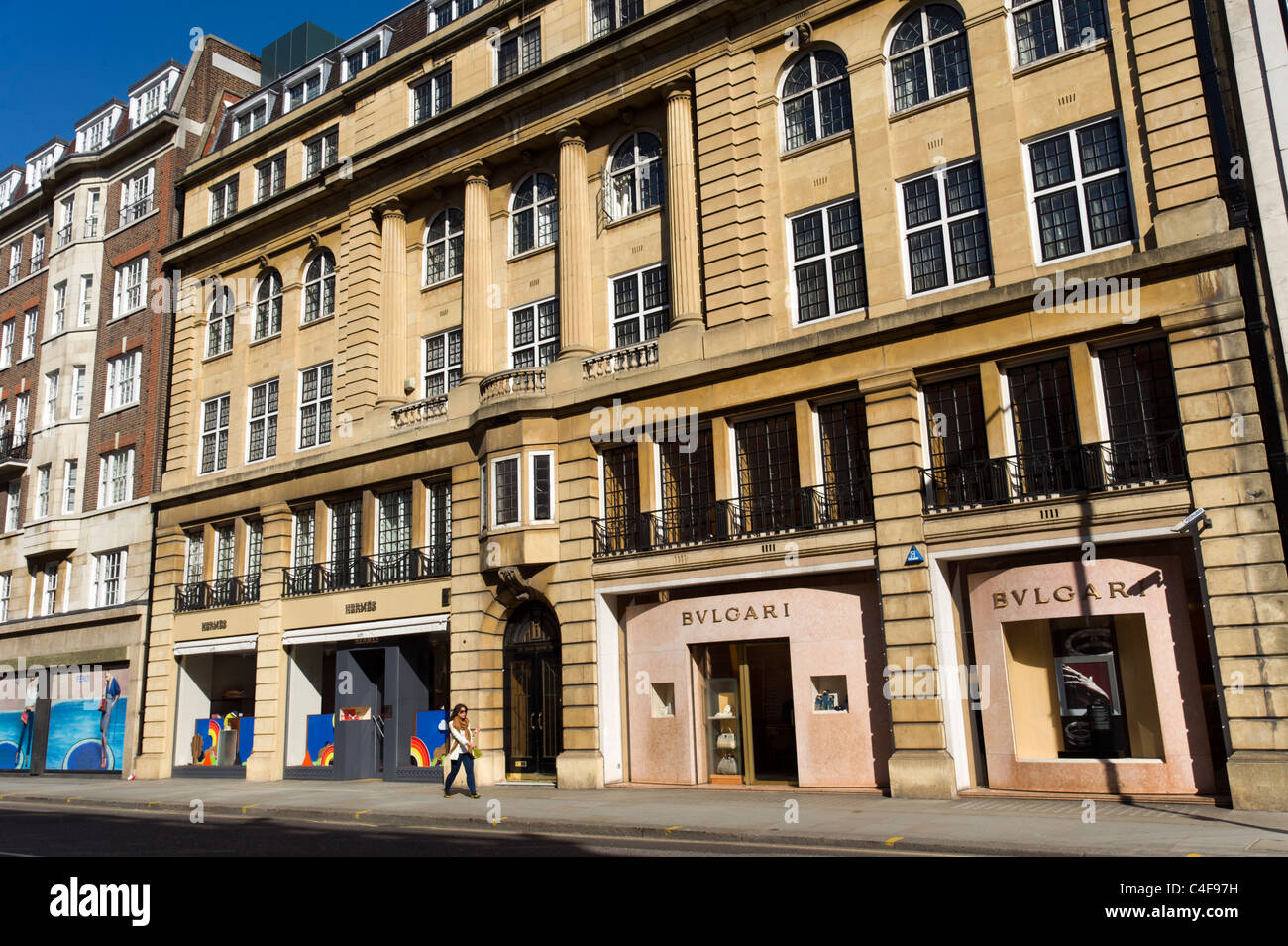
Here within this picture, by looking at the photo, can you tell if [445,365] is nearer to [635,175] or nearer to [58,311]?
[635,175]

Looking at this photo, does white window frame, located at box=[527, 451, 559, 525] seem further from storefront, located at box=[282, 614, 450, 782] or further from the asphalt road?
the asphalt road

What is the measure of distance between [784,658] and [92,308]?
3520 cm

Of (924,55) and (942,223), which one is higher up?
(924,55)

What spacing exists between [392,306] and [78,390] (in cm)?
1945

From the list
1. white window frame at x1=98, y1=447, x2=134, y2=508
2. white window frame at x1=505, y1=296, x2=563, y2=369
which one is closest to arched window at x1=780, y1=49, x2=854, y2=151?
white window frame at x1=505, y1=296, x2=563, y2=369

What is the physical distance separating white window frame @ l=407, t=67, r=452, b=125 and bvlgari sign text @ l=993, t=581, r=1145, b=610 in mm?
21790

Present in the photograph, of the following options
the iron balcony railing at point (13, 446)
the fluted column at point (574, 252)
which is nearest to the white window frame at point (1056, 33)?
the fluted column at point (574, 252)

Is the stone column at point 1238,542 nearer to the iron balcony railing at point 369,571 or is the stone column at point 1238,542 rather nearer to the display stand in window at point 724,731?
the display stand in window at point 724,731

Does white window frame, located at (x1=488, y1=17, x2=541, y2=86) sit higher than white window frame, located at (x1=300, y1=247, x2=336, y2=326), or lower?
higher

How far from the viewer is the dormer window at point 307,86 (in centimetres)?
3522

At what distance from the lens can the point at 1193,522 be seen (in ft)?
52.7

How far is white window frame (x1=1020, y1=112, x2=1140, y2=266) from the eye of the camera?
732 inches

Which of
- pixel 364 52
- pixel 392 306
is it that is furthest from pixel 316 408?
pixel 364 52

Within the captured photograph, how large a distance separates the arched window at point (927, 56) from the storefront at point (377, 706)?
1747 cm
